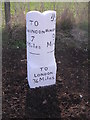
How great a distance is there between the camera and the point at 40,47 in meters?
3.62

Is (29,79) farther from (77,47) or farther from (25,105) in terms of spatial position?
(77,47)

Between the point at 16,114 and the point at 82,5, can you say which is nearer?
the point at 16,114

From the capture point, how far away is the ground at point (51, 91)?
3271 mm

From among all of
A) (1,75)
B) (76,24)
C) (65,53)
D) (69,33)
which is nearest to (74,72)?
(65,53)

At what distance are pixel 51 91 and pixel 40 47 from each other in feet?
1.98

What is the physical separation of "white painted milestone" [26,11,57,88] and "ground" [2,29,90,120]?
14 centimetres

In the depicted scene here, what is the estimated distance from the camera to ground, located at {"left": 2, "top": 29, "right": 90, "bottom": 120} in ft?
10.7

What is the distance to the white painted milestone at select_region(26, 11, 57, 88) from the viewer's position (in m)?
3.53

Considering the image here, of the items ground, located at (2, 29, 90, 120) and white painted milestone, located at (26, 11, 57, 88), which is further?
white painted milestone, located at (26, 11, 57, 88)

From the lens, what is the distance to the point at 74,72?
4258 mm

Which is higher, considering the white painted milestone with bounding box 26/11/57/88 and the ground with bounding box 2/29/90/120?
the white painted milestone with bounding box 26/11/57/88

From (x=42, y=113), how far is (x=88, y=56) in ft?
6.48

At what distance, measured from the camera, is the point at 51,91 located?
3691mm

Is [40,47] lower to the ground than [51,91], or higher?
higher
